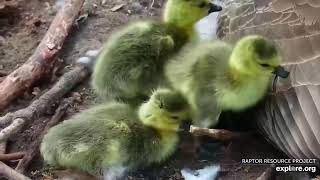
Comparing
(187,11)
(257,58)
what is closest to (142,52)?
(187,11)

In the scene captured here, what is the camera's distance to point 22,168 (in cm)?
125

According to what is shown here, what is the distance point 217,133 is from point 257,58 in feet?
0.52

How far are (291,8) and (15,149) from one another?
50cm

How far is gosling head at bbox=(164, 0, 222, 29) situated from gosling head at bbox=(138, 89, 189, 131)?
17cm

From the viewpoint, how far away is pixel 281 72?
48.5 inches

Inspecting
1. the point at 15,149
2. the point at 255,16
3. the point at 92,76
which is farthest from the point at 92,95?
the point at 255,16

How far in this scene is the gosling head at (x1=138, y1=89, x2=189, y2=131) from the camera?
1211 mm

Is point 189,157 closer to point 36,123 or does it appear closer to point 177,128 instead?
point 177,128

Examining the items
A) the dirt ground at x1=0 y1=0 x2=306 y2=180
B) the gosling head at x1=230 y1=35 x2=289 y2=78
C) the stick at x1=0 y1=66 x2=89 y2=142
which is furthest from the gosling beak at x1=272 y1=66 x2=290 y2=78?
the stick at x1=0 y1=66 x2=89 y2=142

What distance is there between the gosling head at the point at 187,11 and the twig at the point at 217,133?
→ 19cm

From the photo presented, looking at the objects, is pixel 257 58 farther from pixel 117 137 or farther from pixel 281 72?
pixel 117 137

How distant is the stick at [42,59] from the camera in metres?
1.34

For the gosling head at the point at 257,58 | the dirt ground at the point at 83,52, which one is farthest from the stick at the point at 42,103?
the gosling head at the point at 257,58

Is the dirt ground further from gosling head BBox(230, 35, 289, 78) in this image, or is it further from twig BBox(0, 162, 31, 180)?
gosling head BBox(230, 35, 289, 78)
